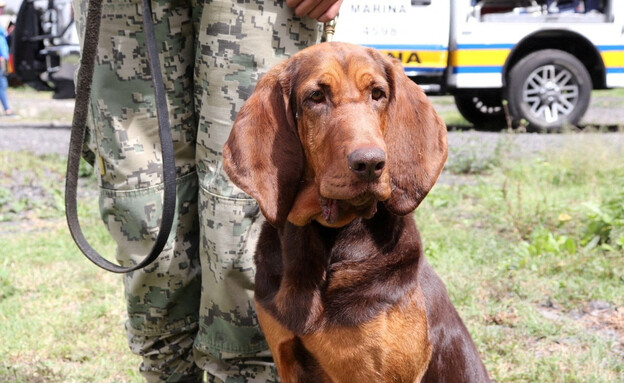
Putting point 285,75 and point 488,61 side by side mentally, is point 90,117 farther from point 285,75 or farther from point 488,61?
point 488,61

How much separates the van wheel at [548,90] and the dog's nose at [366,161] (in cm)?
873

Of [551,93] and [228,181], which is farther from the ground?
[228,181]

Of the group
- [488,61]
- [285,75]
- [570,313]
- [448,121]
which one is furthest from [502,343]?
[448,121]

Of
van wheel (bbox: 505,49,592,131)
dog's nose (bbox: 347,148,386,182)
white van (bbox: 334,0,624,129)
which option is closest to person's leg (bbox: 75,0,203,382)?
dog's nose (bbox: 347,148,386,182)

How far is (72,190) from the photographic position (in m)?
2.79

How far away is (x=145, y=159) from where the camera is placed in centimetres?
287

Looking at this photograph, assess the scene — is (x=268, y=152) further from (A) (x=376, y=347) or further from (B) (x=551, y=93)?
(B) (x=551, y=93)

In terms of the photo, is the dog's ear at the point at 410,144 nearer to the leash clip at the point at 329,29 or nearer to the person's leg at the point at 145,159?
the leash clip at the point at 329,29

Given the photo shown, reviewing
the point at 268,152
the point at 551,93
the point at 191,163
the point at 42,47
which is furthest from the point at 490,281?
the point at 42,47

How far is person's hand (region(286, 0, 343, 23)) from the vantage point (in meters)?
2.56

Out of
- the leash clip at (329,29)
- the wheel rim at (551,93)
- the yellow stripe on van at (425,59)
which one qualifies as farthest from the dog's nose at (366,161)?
the wheel rim at (551,93)

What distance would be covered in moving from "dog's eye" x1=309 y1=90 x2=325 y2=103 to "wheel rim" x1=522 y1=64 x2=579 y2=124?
8.65 metres

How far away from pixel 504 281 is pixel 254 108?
2.66 metres

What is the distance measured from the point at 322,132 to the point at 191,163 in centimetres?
85
